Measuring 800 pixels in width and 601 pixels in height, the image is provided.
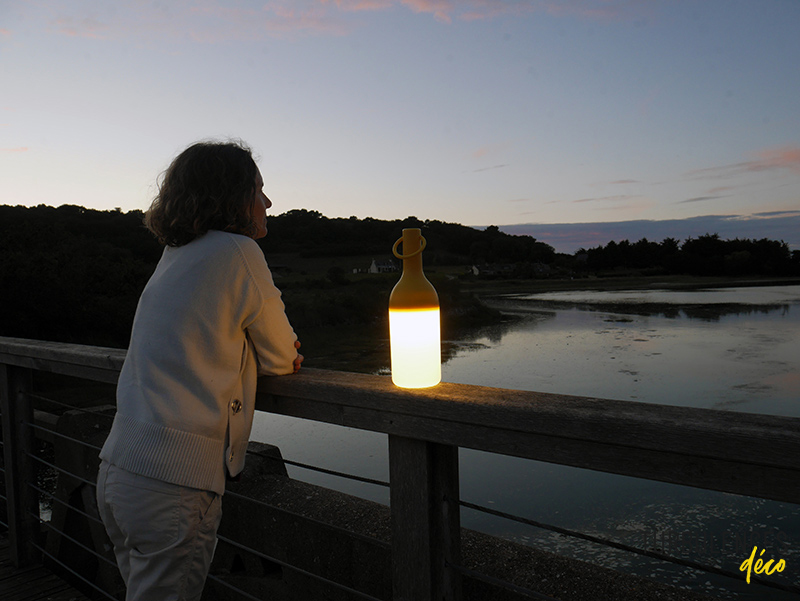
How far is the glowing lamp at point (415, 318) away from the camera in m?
1.07

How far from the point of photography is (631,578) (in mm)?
1237

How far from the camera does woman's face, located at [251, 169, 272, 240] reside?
1256mm

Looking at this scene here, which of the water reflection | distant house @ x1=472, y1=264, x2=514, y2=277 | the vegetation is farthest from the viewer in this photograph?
distant house @ x1=472, y1=264, x2=514, y2=277

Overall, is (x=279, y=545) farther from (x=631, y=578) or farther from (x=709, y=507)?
(x=709, y=507)

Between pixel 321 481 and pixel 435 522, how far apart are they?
852 centimetres

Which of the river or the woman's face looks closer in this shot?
the woman's face

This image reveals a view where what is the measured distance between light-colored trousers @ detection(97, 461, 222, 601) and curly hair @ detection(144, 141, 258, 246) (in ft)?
1.62

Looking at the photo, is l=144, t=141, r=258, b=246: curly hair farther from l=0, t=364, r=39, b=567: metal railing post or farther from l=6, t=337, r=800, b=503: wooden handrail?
l=0, t=364, r=39, b=567: metal railing post

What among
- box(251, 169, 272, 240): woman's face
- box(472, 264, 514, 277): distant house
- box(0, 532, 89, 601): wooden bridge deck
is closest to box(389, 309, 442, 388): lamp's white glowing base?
box(251, 169, 272, 240): woman's face

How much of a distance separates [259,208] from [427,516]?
720mm

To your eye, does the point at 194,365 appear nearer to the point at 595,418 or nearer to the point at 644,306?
the point at 595,418

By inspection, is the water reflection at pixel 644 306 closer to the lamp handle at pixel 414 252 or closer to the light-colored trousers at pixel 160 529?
the lamp handle at pixel 414 252

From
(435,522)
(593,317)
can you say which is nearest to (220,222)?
(435,522)

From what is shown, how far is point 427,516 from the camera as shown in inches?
38.8
